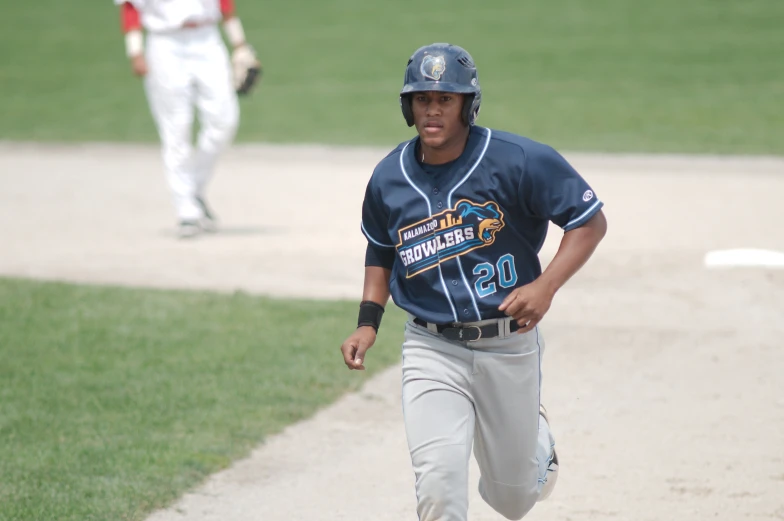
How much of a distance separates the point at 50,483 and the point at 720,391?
3.42 meters

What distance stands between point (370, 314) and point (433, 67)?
36.1 inches

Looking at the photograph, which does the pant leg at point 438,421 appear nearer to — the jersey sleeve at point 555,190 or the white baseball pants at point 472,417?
the white baseball pants at point 472,417

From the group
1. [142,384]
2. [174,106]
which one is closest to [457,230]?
[142,384]

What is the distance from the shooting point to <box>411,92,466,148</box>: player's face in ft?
13.2

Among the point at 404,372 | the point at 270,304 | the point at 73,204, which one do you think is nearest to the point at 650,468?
the point at 404,372

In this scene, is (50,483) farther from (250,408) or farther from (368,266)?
(368,266)

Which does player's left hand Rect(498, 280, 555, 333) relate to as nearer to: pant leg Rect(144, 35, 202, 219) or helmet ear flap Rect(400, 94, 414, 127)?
helmet ear flap Rect(400, 94, 414, 127)

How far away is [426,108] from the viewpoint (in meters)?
4.05

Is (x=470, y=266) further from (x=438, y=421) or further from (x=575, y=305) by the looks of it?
(x=575, y=305)

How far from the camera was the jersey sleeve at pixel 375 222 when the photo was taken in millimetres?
4293

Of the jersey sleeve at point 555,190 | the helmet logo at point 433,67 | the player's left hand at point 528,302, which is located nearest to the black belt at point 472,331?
the player's left hand at point 528,302

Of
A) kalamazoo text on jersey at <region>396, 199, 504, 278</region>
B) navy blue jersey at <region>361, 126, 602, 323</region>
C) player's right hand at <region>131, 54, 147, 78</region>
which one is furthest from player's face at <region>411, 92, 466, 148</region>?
player's right hand at <region>131, 54, 147, 78</region>

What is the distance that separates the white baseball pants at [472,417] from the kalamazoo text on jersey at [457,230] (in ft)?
0.97

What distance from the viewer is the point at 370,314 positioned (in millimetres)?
4324
